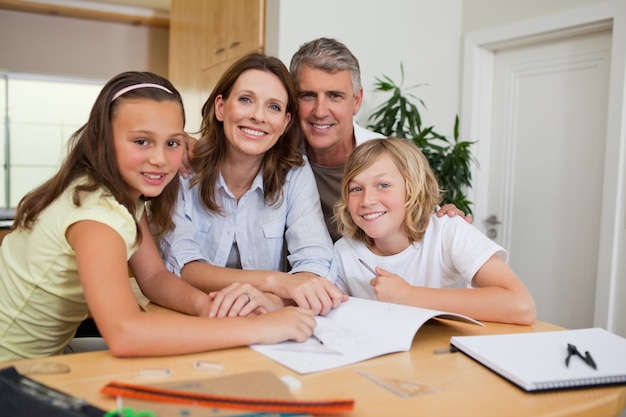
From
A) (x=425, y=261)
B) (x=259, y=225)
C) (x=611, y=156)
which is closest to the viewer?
(x=425, y=261)

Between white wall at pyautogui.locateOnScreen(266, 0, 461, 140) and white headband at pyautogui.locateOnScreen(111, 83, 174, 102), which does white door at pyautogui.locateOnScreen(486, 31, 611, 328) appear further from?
white headband at pyautogui.locateOnScreen(111, 83, 174, 102)

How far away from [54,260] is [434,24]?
2920 mm

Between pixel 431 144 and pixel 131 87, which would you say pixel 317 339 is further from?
pixel 431 144

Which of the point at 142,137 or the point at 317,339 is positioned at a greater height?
the point at 142,137

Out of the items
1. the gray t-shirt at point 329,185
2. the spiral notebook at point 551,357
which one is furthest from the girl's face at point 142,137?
the gray t-shirt at point 329,185

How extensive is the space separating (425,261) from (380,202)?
0.20m

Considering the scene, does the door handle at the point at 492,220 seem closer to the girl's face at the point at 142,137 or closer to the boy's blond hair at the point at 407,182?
the boy's blond hair at the point at 407,182

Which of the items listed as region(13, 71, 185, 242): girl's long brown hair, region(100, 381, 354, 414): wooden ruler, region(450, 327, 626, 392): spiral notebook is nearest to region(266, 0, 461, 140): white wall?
region(13, 71, 185, 242): girl's long brown hair

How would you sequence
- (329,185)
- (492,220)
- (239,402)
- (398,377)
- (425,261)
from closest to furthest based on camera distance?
(239,402), (398,377), (425,261), (329,185), (492,220)

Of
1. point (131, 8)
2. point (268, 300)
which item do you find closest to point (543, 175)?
point (268, 300)

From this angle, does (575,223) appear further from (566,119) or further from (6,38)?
(6,38)

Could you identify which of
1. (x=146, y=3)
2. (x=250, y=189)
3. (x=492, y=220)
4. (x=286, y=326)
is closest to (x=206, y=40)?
(x=146, y=3)

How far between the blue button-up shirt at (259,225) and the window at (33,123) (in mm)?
4327

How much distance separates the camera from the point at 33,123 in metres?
5.67
